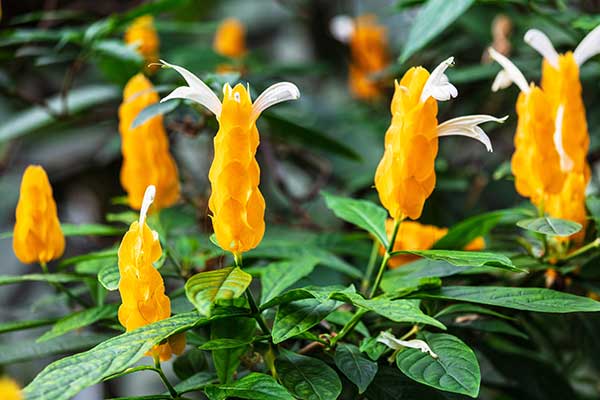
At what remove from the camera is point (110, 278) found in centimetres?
59

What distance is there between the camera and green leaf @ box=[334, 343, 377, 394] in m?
0.54

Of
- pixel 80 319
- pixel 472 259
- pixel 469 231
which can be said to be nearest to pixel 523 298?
pixel 472 259

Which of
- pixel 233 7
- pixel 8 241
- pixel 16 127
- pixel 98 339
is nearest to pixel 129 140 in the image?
pixel 98 339

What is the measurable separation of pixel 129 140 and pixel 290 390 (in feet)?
1.38

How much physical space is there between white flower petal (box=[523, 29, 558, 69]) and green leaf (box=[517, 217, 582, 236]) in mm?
159

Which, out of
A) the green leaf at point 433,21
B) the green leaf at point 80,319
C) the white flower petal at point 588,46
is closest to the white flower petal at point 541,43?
the white flower petal at point 588,46

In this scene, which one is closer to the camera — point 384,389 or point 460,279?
point 384,389

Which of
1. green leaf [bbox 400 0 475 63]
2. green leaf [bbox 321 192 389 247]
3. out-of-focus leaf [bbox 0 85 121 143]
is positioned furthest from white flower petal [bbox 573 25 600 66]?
out-of-focus leaf [bbox 0 85 121 143]

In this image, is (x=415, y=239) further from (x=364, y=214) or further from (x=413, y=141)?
(x=413, y=141)

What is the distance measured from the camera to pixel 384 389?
0.58 meters

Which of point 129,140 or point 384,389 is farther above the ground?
point 129,140

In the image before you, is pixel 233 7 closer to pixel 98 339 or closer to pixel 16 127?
pixel 16 127

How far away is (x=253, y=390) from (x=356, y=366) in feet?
0.29

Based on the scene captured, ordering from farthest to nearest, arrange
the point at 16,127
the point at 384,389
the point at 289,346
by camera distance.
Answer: the point at 16,127
the point at 289,346
the point at 384,389
